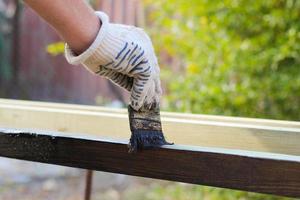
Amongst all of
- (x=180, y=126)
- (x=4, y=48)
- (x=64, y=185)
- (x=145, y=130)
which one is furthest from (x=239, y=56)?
(x=4, y=48)

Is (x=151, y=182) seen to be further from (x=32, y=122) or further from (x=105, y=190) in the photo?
(x=32, y=122)

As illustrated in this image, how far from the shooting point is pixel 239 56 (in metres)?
2.21

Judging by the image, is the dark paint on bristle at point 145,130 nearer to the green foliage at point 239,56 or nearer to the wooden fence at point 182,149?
the wooden fence at point 182,149

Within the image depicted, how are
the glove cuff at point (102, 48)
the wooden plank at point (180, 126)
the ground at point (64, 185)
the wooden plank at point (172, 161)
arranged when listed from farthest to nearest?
the ground at point (64, 185) → the wooden plank at point (180, 126) → the glove cuff at point (102, 48) → the wooden plank at point (172, 161)

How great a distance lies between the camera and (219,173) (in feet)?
2.73

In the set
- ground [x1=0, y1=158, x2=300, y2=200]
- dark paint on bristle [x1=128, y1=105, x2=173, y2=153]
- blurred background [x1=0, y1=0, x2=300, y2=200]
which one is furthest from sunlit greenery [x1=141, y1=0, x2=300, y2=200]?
dark paint on bristle [x1=128, y1=105, x2=173, y2=153]

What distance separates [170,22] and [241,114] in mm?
558

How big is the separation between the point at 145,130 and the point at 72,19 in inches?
9.7

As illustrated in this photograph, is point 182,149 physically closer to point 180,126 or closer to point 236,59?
point 180,126

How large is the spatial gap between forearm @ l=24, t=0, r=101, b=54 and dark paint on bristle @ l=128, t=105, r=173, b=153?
0.16 meters

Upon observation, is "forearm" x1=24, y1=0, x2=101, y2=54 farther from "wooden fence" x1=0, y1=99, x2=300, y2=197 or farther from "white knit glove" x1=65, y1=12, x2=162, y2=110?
"wooden fence" x1=0, y1=99, x2=300, y2=197

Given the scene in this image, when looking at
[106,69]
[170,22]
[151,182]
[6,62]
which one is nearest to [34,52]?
[6,62]

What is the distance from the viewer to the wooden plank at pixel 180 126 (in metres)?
1.04

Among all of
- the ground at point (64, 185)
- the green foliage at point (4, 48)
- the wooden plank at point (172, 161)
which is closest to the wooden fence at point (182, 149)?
the wooden plank at point (172, 161)
